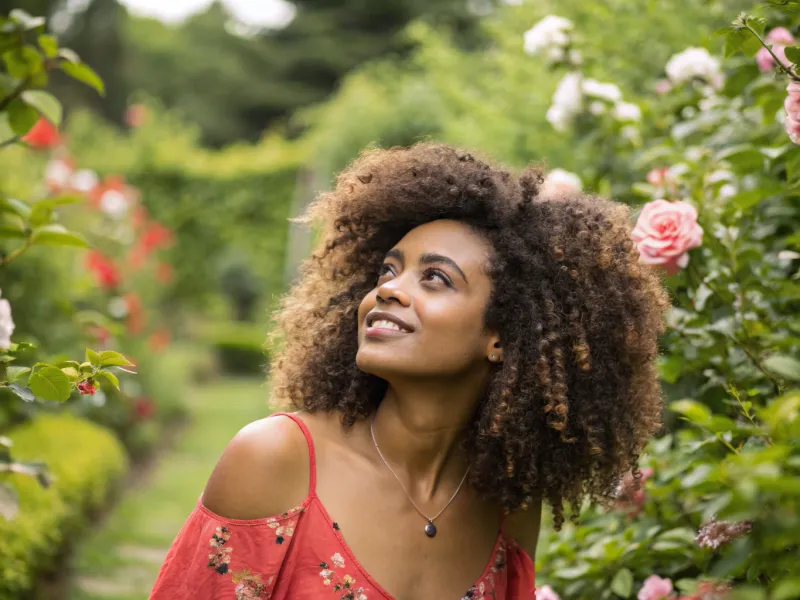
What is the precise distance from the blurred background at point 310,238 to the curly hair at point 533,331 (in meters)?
0.17

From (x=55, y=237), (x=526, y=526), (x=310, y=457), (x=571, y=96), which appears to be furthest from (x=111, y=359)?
(x=571, y=96)

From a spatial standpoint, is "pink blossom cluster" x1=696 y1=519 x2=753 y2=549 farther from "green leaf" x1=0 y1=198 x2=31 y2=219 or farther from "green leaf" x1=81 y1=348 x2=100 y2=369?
"green leaf" x1=0 y1=198 x2=31 y2=219

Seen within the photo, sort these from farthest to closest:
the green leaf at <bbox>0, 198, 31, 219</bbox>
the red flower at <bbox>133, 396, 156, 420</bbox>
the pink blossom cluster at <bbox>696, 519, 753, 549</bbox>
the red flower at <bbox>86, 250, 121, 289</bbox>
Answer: the red flower at <bbox>133, 396, 156, 420</bbox> < the red flower at <bbox>86, 250, 121, 289</bbox> < the green leaf at <bbox>0, 198, 31, 219</bbox> < the pink blossom cluster at <bbox>696, 519, 753, 549</bbox>

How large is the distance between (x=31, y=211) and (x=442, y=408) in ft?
3.55

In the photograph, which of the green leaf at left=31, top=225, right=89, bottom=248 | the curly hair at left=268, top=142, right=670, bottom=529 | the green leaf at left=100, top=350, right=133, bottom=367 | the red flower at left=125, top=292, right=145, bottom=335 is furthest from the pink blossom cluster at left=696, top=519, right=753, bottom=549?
the red flower at left=125, top=292, right=145, bottom=335

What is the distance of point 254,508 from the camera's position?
1.91 metres

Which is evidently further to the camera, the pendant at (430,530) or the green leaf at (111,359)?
the pendant at (430,530)

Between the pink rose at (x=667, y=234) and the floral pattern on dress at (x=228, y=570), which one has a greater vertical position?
the pink rose at (x=667, y=234)

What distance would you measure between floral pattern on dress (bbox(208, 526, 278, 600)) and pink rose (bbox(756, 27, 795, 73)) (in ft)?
5.34

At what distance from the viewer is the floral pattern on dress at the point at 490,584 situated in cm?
212

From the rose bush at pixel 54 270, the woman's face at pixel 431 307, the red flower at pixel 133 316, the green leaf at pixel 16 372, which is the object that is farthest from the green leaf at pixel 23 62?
the red flower at pixel 133 316

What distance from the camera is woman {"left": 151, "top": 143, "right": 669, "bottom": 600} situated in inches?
76.3

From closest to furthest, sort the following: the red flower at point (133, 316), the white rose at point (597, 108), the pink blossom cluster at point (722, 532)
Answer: the pink blossom cluster at point (722, 532) < the white rose at point (597, 108) < the red flower at point (133, 316)

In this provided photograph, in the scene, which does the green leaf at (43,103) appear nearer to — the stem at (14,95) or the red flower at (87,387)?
the stem at (14,95)
